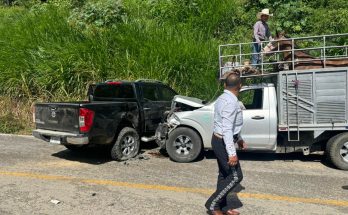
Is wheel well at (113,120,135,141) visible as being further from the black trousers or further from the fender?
the black trousers

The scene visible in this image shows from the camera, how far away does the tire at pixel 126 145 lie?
839 centimetres

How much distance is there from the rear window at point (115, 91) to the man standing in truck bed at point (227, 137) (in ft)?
15.6

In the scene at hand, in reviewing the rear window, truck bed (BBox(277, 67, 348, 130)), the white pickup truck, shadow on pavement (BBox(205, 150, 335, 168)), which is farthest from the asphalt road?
the rear window

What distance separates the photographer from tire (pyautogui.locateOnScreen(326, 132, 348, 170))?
24.7 ft

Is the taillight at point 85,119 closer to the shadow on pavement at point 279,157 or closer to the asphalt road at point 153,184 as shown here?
the asphalt road at point 153,184

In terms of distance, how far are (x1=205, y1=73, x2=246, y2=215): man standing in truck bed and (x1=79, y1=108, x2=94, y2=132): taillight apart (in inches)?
140

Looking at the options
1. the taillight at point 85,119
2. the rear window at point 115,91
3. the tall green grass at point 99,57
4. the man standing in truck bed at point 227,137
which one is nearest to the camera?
the man standing in truck bed at point 227,137

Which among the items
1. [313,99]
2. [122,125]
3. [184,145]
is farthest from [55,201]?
[313,99]

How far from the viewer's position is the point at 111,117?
8297 mm

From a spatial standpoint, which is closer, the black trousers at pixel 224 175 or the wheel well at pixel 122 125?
the black trousers at pixel 224 175

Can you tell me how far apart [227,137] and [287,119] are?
3.57 meters

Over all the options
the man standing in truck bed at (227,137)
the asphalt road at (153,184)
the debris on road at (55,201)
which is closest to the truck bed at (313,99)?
the asphalt road at (153,184)

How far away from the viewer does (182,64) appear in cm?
1284

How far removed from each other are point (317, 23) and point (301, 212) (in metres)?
11.4
